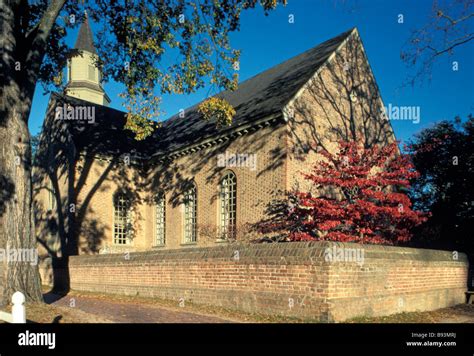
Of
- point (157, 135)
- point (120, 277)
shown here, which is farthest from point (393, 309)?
point (157, 135)

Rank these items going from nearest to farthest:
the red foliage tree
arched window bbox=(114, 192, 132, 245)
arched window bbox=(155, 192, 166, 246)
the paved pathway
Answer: the paved pathway
the red foliage tree
arched window bbox=(114, 192, 132, 245)
arched window bbox=(155, 192, 166, 246)

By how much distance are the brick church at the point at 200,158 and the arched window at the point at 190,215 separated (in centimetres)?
5

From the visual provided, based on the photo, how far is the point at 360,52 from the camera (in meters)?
21.9

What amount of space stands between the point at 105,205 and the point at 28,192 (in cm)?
1324

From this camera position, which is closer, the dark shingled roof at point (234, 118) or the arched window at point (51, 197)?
the dark shingled roof at point (234, 118)

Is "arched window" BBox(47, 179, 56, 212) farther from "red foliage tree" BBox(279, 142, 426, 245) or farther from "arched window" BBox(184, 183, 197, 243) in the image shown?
"red foliage tree" BBox(279, 142, 426, 245)

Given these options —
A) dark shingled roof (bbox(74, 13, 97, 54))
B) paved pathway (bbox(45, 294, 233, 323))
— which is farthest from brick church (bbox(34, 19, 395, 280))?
dark shingled roof (bbox(74, 13, 97, 54))

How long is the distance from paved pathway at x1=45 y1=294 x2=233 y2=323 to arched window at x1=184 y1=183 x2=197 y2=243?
28.6 ft

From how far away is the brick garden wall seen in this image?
9.25 metres

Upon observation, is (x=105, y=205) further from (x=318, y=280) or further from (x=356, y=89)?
(x=318, y=280)

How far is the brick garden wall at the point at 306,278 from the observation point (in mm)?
9250

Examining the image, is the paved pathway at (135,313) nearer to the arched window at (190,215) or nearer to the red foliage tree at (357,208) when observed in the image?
the red foliage tree at (357,208)

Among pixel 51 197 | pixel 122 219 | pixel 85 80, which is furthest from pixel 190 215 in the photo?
pixel 85 80

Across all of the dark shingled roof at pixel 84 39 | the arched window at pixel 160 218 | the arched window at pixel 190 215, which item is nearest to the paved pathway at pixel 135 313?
the arched window at pixel 190 215
